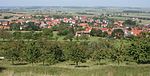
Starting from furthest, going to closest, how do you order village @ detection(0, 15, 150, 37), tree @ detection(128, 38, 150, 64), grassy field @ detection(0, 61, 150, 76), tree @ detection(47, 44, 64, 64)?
village @ detection(0, 15, 150, 37), tree @ detection(128, 38, 150, 64), tree @ detection(47, 44, 64, 64), grassy field @ detection(0, 61, 150, 76)

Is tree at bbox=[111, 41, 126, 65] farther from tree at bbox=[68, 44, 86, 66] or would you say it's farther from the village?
the village

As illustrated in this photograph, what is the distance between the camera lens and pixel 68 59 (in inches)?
1465

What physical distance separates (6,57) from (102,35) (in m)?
39.5

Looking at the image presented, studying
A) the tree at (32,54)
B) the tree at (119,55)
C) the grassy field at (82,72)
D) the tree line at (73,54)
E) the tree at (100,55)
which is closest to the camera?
the grassy field at (82,72)

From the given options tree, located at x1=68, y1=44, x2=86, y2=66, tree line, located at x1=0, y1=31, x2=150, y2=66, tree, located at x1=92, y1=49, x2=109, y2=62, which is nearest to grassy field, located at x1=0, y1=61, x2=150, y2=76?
tree line, located at x1=0, y1=31, x2=150, y2=66

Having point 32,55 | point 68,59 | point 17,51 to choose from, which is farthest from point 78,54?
point 17,51

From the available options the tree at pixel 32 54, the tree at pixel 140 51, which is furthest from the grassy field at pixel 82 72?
the tree at pixel 140 51

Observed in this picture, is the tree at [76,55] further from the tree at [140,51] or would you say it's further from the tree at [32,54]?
the tree at [140,51]

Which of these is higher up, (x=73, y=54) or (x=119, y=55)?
(x=73, y=54)

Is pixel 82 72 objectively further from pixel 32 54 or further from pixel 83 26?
pixel 83 26

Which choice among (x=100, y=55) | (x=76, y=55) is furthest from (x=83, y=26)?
(x=76, y=55)

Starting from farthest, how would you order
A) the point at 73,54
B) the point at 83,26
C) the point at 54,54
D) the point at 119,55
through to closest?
the point at 83,26 < the point at 54,54 < the point at 119,55 < the point at 73,54

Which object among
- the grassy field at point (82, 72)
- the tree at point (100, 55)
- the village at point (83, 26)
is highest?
the grassy field at point (82, 72)

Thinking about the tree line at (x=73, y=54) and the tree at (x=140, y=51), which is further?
the tree at (x=140, y=51)
